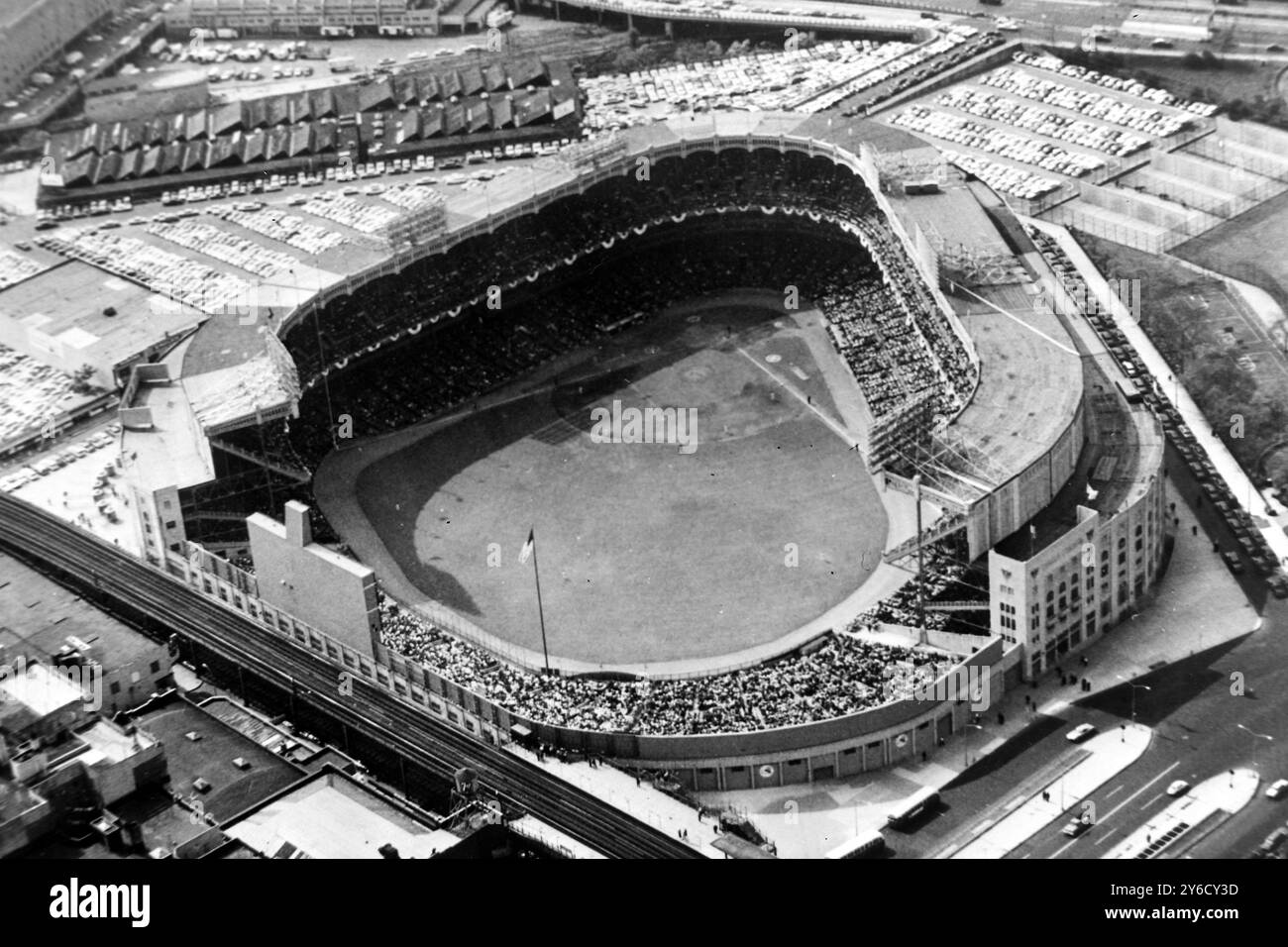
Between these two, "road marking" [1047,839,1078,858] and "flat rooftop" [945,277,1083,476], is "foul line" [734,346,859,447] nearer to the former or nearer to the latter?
"flat rooftop" [945,277,1083,476]

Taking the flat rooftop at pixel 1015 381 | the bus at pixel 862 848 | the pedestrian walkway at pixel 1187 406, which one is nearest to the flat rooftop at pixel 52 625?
the bus at pixel 862 848

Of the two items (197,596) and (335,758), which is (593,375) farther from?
(335,758)

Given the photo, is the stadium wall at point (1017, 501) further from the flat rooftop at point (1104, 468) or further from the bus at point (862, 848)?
the bus at point (862, 848)

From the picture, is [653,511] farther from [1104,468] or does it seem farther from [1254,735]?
[1254,735]

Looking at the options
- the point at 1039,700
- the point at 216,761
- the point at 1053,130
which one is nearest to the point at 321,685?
the point at 216,761

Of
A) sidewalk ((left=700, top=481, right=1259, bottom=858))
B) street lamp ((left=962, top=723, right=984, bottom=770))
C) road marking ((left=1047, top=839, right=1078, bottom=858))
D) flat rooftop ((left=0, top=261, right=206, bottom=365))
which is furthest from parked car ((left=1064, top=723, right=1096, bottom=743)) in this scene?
flat rooftop ((left=0, top=261, right=206, bottom=365))
